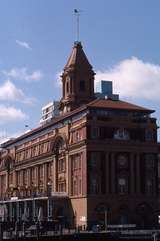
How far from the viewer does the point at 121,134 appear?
130m

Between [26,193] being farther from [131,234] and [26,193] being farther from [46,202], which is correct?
[131,234]

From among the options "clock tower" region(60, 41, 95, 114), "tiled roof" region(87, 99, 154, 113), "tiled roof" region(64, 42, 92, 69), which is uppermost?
"tiled roof" region(64, 42, 92, 69)

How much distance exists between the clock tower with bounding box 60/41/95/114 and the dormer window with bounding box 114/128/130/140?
24527 mm

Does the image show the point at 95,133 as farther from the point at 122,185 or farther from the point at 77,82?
the point at 77,82

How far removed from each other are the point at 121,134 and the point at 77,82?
91.4 feet

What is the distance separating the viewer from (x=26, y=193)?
516ft

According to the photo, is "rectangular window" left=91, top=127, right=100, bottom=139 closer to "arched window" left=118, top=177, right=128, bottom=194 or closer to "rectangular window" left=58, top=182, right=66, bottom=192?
"arched window" left=118, top=177, right=128, bottom=194

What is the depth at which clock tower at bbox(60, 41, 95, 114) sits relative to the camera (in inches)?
6029

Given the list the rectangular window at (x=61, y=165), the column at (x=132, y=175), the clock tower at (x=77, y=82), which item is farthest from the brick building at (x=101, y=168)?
the clock tower at (x=77, y=82)

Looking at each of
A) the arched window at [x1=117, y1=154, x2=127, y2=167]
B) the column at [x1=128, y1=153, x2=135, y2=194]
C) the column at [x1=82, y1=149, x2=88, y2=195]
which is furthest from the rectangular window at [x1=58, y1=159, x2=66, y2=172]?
the column at [x1=128, y1=153, x2=135, y2=194]

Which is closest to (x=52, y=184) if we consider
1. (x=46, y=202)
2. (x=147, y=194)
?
(x=46, y=202)

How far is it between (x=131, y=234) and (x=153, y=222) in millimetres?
33184

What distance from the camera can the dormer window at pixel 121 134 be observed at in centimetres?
13000

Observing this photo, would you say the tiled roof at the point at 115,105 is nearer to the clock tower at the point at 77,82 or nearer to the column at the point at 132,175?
the column at the point at 132,175
